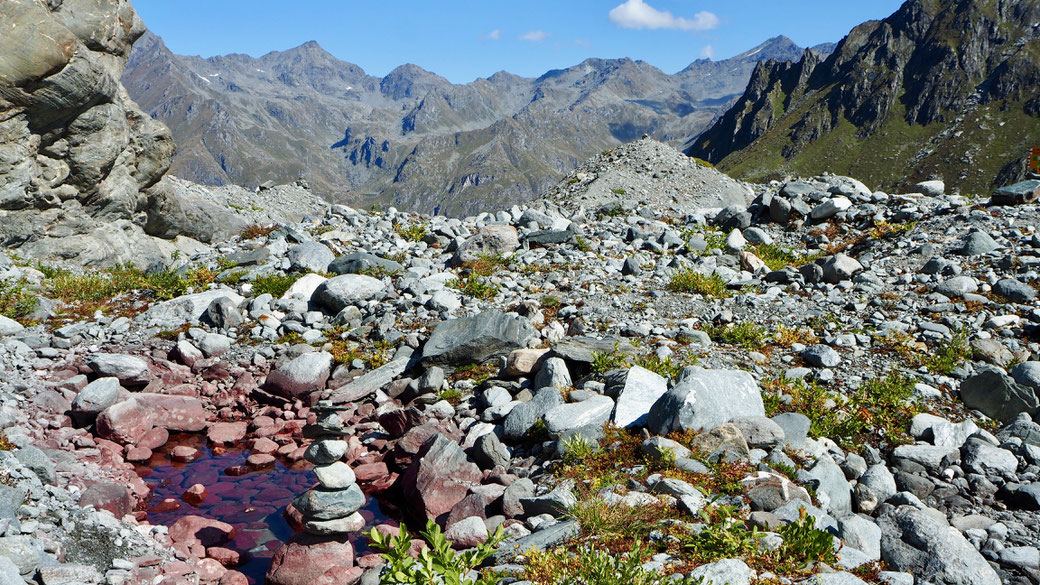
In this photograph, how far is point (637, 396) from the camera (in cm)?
941

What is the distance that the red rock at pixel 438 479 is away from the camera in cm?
862

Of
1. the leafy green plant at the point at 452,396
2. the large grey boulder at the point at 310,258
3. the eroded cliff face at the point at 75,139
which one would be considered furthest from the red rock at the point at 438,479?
the eroded cliff face at the point at 75,139

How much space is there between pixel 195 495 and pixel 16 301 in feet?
32.2

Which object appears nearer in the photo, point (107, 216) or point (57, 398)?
point (57, 398)

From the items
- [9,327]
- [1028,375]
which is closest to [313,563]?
[9,327]

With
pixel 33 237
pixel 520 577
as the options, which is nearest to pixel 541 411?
pixel 520 577

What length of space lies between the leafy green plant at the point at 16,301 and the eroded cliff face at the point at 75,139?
3.10 m

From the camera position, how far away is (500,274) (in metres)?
17.0

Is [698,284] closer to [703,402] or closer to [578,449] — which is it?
[703,402]

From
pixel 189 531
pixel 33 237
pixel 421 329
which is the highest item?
pixel 33 237

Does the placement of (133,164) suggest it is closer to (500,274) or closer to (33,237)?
(33,237)

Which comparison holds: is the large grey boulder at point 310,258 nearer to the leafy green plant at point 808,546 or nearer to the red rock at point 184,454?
the red rock at point 184,454

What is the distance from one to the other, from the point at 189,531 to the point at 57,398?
541 centimetres

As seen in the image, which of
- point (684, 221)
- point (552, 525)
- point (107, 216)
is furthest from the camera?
point (684, 221)
